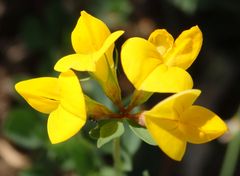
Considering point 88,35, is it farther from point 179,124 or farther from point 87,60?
point 179,124

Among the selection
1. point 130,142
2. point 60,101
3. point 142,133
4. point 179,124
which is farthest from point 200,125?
point 130,142

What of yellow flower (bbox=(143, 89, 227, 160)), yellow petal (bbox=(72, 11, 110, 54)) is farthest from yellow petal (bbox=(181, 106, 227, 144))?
yellow petal (bbox=(72, 11, 110, 54))

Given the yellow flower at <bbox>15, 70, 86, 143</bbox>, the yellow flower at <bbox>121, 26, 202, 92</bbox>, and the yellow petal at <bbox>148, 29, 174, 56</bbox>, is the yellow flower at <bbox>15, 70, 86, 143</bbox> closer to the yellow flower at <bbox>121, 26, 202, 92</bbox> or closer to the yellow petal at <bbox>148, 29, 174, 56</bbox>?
the yellow flower at <bbox>121, 26, 202, 92</bbox>

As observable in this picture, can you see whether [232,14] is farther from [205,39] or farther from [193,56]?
[193,56]

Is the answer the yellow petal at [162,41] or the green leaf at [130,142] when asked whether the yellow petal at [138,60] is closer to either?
the yellow petal at [162,41]

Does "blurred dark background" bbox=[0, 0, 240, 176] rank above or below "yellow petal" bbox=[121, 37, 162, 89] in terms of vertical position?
below

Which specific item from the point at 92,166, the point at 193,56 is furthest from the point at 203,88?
the point at 193,56

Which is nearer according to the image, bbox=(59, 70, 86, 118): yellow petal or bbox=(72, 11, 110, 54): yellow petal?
bbox=(59, 70, 86, 118): yellow petal
